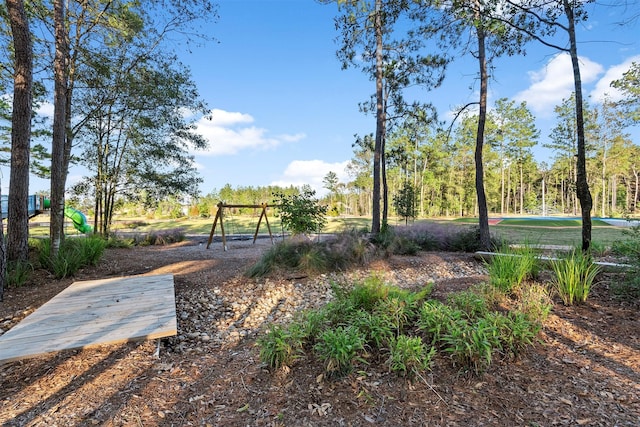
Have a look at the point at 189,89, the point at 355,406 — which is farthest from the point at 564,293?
the point at 189,89

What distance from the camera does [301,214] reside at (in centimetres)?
642

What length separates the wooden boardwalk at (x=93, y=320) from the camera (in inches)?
81.0

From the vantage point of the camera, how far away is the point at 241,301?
3.54 m

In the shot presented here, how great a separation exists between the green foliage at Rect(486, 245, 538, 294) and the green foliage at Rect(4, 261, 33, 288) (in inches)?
209

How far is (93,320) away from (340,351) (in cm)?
216

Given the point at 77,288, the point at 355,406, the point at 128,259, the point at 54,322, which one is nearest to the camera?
the point at 355,406

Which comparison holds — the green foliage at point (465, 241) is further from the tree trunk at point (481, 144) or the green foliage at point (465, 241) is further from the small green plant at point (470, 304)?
the small green plant at point (470, 304)

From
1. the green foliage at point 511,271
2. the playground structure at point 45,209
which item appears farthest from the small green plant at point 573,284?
the playground structure at point 45,209

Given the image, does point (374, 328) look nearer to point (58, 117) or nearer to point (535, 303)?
point (535, 303)

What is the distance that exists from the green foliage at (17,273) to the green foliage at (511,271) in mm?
5297

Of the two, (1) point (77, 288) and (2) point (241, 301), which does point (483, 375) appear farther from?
(1) point (77, 288)

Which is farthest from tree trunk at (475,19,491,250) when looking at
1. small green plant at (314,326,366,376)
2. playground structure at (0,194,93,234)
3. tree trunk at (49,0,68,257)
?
playground structure at (0,194,93,234)

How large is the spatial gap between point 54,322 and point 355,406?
8.30ft

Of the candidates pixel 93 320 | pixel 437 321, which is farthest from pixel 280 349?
pixel 93 320
